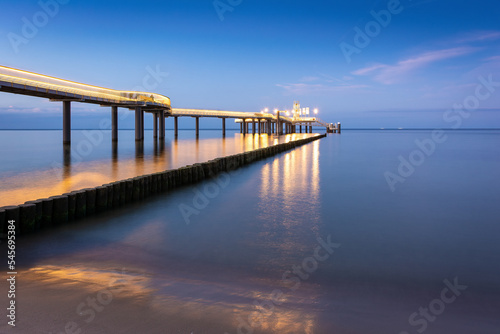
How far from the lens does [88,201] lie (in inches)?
422

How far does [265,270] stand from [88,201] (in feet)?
20.3

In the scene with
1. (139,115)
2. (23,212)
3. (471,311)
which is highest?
(139,115)

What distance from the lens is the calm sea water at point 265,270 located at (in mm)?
4902

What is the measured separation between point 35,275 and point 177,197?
8.29 metres

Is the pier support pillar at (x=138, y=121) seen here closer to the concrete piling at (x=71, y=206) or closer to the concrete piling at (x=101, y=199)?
the concrete piling at (x=101, y=199)

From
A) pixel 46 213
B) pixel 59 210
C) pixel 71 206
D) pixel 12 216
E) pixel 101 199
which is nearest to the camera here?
pixel 12 216

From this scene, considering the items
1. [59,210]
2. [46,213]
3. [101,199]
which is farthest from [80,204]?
[46,213]

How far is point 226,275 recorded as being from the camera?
268 inches

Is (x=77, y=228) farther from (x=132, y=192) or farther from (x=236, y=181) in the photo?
(x=236, y=181)

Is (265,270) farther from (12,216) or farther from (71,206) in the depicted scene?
(71,206)

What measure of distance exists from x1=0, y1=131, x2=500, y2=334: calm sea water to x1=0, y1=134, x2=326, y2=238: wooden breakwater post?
48cm

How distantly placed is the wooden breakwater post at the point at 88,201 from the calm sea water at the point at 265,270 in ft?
1.57

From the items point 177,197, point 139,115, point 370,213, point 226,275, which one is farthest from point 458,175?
point 139,115

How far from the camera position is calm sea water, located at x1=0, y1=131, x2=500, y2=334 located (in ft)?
16.1
